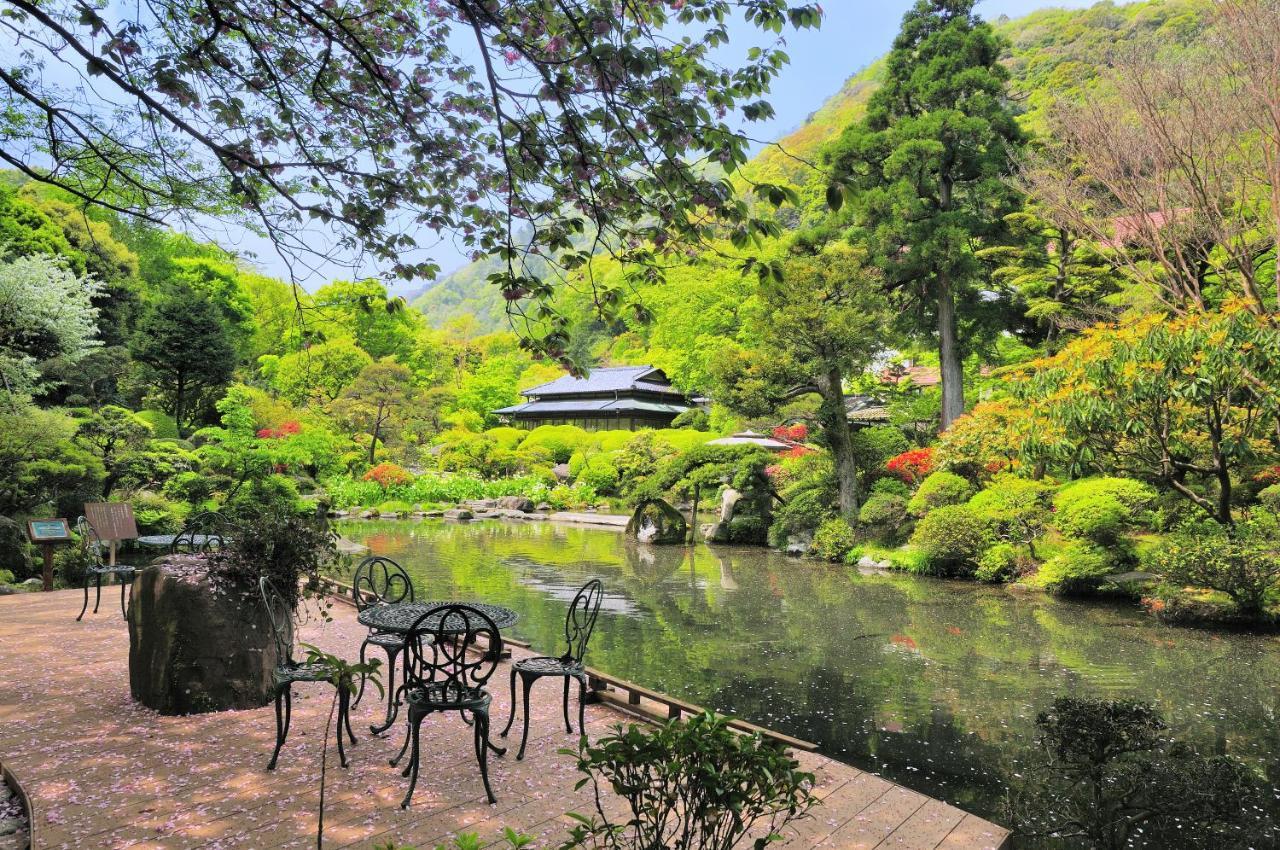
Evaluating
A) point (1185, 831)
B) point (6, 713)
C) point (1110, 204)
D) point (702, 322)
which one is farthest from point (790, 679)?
point (702, 322)

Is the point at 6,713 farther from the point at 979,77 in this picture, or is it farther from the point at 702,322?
the point at 702,322

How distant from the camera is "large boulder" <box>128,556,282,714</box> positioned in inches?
147

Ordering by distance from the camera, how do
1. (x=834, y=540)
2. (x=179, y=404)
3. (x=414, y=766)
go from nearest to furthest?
(x=414, y=766) → (x=834, y=540) → (x=179, y=404)

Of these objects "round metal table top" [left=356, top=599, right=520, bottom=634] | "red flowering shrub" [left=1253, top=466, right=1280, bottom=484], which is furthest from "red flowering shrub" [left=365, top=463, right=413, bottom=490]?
"red flowering shrub" [left=1253, top=466, right=1280, bottom=484]

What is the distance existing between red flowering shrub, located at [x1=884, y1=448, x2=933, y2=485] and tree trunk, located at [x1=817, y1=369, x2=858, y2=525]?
930 millimetres

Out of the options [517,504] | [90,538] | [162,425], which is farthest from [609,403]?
[90,538]

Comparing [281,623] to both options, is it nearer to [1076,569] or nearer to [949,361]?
[1076,569]

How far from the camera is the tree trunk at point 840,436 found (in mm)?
13242

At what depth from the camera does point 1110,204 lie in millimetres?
10742

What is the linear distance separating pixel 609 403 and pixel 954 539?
1973 cm

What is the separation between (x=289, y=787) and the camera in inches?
119

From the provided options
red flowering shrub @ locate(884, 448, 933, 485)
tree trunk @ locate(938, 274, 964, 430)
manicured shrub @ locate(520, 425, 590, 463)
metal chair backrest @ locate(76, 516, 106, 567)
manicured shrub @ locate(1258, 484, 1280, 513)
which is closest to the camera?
metal chair backrest @ locate(76, 516, 106, 567)

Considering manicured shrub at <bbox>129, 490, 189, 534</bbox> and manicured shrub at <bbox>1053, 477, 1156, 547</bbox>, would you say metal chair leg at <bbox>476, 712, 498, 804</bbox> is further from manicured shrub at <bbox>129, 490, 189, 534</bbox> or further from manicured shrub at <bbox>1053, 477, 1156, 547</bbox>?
manicured shrub at <bbox>129, 490, 189, 534</bbox>

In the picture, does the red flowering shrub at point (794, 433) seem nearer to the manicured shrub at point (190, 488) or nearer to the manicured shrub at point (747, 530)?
the manicured shrub at point (747, 530)
